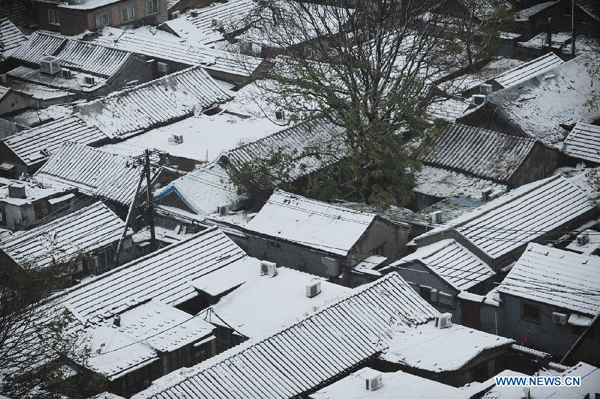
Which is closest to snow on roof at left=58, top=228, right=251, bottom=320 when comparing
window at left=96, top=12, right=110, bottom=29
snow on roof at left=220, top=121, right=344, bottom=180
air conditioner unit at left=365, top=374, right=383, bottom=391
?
snow on roof at left=220, top=121, right=344, bottom=180

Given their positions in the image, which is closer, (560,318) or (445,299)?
(560,318)

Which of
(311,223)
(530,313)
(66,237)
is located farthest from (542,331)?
(66,237)

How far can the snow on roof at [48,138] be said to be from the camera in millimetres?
51875

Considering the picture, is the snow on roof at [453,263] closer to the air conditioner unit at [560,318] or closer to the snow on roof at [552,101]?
the air conditioner unit at [560,318]

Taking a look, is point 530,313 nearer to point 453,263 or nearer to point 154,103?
point 453,263

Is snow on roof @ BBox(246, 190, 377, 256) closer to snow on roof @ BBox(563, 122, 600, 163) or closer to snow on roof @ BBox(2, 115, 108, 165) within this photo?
snow on roof @ BBox(2, 115, 108, 165)

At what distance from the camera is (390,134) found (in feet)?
156

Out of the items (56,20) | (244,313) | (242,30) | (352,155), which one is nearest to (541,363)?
(244,313)

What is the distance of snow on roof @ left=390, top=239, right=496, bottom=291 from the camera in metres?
40.7

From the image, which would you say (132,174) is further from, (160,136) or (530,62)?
(530,62)

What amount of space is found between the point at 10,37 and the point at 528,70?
2980 centimetres

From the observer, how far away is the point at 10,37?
216 feet

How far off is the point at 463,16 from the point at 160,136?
55.3 ft

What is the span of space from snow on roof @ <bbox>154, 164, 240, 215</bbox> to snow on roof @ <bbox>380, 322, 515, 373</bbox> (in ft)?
42.7
